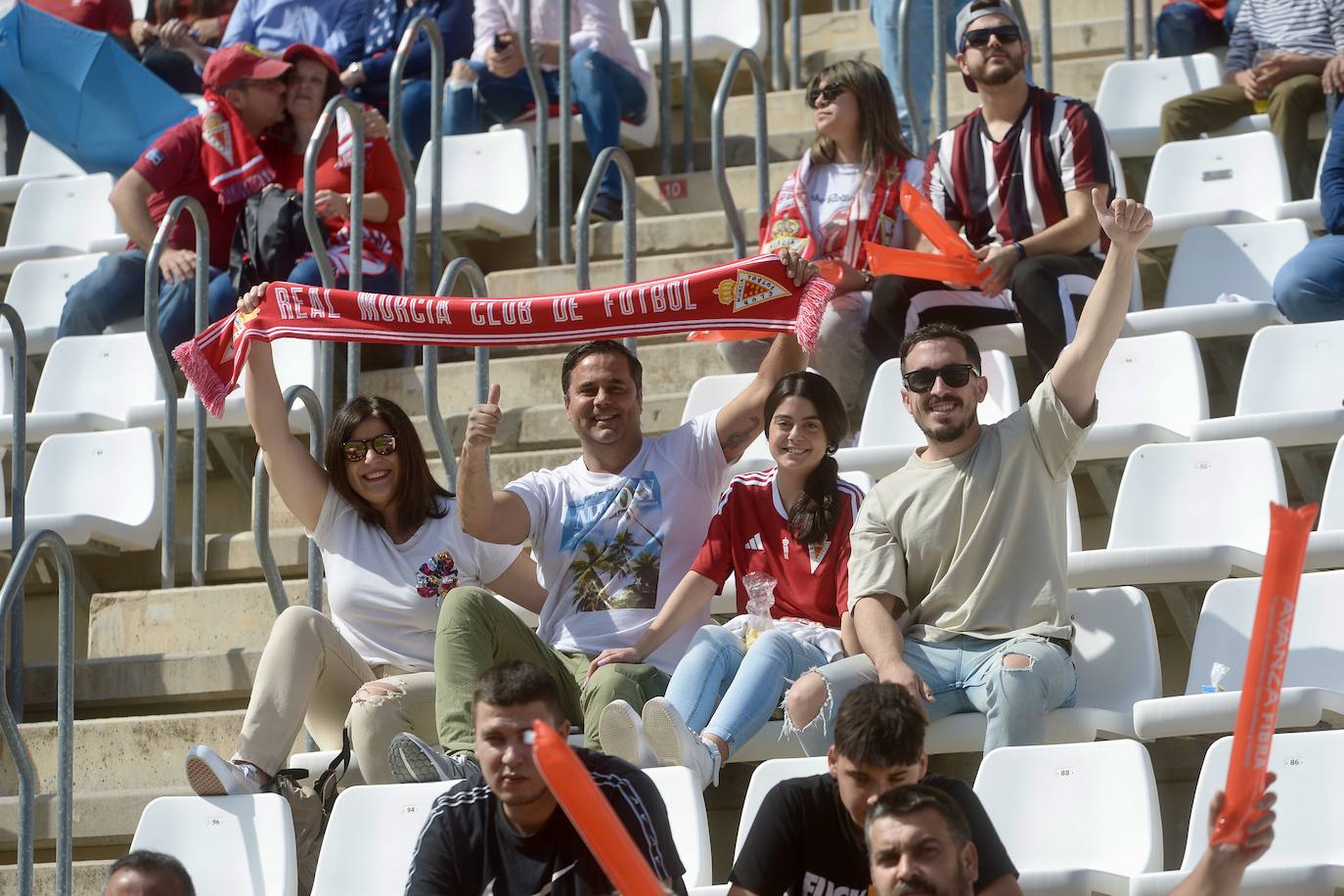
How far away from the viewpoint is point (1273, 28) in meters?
6.84

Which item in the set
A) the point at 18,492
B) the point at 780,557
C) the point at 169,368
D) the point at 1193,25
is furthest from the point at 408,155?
the point at 1193,25

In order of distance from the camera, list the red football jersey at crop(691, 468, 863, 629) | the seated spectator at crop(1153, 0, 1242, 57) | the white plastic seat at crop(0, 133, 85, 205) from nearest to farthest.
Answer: the red football jersey at crop(691, 468, 863, 629)
the seated spectator at crop(1153, 0, 1242, 57)
the white plastic seat at crop(0, 133, 85, 205)

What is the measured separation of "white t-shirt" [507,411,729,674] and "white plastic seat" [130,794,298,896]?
796 mm

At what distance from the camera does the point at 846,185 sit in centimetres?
612

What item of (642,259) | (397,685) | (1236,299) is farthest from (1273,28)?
(397,685)

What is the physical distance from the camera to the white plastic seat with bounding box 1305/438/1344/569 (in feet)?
15.4

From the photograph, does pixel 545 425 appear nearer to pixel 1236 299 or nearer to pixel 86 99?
pixel 1236 299

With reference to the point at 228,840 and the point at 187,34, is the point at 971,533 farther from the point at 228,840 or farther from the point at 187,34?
the point at 187,34

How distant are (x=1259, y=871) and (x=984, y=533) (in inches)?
40.7

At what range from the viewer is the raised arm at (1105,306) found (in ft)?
14.4

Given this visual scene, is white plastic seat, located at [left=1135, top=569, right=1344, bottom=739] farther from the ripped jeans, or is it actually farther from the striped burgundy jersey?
the striped burgundy jersey

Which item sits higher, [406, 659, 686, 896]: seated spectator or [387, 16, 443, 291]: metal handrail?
[387, 16, 443, 291]: metal handrail

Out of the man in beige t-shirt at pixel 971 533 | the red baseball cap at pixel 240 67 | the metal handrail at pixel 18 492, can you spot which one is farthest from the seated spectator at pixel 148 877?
the red baseball cap at pixel 240 67

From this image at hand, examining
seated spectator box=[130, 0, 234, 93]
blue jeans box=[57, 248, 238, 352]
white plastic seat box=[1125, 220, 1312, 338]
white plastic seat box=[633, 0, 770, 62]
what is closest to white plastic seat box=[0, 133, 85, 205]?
seated spectator box=[130, 0, 234, 93]
